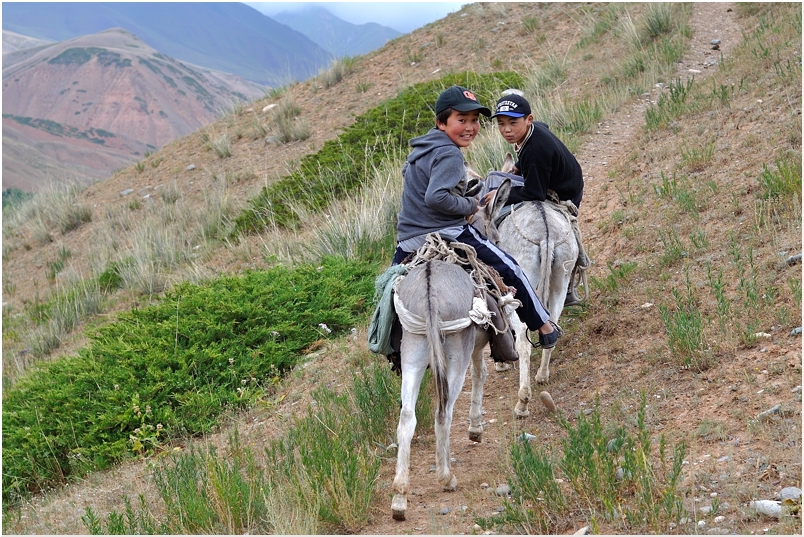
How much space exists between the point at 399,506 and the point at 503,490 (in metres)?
0.68

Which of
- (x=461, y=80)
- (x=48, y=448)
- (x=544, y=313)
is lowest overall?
(x=48, y=448)

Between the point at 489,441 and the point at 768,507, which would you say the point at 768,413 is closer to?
the point at 768,507

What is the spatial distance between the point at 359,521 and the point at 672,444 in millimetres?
1974

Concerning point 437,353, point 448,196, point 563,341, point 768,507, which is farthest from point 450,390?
point 563,341

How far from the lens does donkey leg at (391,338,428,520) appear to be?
439 centimetres

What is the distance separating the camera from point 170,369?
7996 millimetres

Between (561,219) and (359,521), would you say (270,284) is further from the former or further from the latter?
(359,521)

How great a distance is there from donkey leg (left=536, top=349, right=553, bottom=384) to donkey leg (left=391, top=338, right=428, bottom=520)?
2096 millimetres

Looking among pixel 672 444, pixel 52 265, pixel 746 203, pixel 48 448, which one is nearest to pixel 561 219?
pixel 672 444

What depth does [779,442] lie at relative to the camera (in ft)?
14.4

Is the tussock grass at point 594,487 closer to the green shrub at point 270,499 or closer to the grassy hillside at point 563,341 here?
the grassy hillside at point 563,341

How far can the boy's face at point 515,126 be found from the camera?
6.04m

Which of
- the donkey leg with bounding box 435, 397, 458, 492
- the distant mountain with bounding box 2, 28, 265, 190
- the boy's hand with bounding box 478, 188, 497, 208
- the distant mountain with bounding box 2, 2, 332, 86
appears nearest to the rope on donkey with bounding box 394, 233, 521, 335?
the donkey leg with bounding box 435, 397, 458, 492

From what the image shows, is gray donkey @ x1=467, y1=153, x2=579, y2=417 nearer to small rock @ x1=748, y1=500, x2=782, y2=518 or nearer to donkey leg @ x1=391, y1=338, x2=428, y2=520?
donkey leg @ x1=391, y1=338, x2=428, y2=520
